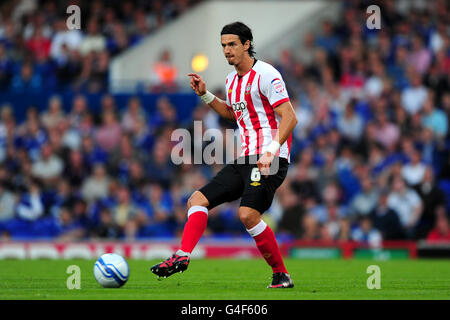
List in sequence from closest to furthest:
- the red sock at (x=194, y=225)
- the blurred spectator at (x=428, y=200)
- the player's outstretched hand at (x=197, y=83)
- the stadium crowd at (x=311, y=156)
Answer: the red sock at (x=194, y=225) → the player's outstretched hand at (x=197, y=83) → the blurred spectator at (x=428, y=200) → the stadium crowd at (x=311, y=156)

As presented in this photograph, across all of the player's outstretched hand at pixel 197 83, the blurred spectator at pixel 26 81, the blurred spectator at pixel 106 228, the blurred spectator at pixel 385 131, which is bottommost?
the blurred spectator at pixel 106 228

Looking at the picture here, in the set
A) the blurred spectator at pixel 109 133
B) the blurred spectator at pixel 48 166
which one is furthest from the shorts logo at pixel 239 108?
the blurred spectator at pixel 109 133

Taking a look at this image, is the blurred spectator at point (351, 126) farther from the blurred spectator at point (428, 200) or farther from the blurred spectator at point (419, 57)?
the blurred spectator at point (428, 200)

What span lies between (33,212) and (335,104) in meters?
6.81

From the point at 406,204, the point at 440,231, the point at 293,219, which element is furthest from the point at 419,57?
the point at 293,219

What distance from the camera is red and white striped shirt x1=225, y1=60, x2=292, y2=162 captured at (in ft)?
28.5

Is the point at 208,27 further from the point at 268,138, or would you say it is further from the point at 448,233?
the point at 268,138

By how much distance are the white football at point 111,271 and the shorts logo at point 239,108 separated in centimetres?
185

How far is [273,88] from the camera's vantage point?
858cm

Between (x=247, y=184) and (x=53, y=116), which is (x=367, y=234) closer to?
(x=53, y=116)

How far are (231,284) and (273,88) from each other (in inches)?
84.5

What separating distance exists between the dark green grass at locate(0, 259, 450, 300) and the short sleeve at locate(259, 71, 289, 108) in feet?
5.95

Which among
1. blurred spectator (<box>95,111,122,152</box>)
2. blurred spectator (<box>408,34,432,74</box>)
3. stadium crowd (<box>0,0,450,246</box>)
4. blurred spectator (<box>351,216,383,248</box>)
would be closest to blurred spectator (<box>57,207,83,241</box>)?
stadium crowd (<box>0,0,450,246</box>)

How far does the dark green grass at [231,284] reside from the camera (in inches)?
307
